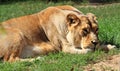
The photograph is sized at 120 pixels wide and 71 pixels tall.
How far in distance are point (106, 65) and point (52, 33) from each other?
4.60 feet

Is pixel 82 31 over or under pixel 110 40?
over

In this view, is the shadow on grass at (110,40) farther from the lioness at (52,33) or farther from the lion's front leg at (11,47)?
the lion's front leg at (11,47)

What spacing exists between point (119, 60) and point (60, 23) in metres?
1.40

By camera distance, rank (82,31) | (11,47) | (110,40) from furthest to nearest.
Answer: (110,40) < (82,31) < (11,47)

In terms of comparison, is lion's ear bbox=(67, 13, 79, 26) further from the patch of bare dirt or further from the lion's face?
the patch of bare dirt

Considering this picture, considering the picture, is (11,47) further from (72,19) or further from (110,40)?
(110,40)

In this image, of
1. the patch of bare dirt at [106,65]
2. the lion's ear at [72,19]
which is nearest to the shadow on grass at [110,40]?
the lion's ear at [72,19]

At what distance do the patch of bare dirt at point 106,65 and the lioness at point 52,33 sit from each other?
0.54 m

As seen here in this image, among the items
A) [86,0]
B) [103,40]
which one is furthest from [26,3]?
[103,40]

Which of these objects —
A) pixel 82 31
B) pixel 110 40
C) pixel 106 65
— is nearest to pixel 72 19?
pixel 82 31

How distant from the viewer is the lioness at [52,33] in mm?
6371

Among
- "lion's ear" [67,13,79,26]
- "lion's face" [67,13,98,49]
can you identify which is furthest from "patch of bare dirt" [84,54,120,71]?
"lion's ear" [67,13,79,26]

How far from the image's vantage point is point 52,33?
6.73 meters

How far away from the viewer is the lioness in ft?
20.9
